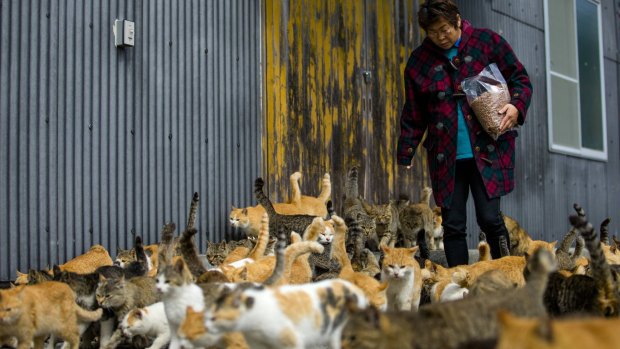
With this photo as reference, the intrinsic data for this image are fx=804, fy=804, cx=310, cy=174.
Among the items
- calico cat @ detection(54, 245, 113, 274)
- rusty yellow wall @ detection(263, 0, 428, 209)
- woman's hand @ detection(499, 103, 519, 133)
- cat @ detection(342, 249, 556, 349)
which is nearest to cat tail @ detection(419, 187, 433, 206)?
rusty yellow wall @ detection(263, 0, 428, 209)

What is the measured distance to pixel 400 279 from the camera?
220 inches

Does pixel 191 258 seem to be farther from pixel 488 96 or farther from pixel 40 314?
pixel 488 96

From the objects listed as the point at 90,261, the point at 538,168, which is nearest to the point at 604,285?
the point at 90,261

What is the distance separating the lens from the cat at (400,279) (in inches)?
216

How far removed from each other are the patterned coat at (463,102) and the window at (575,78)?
23.3ft

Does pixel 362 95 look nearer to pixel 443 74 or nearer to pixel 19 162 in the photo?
pixel 443 74

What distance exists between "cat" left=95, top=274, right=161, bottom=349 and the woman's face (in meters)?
2.83

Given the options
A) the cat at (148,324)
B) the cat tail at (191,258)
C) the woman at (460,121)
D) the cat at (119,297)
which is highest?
the woman at (460,121)

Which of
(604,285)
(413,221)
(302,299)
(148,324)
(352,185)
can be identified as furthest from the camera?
(413,221)

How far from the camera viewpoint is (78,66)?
698 cm

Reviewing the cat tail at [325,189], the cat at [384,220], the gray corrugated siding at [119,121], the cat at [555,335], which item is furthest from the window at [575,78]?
the cat at [555,335]

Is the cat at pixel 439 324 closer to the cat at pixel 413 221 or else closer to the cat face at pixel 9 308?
the cat face at pixel 9 308

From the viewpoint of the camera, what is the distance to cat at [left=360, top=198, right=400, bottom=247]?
357 inches

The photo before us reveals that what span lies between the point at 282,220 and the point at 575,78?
8.05m
